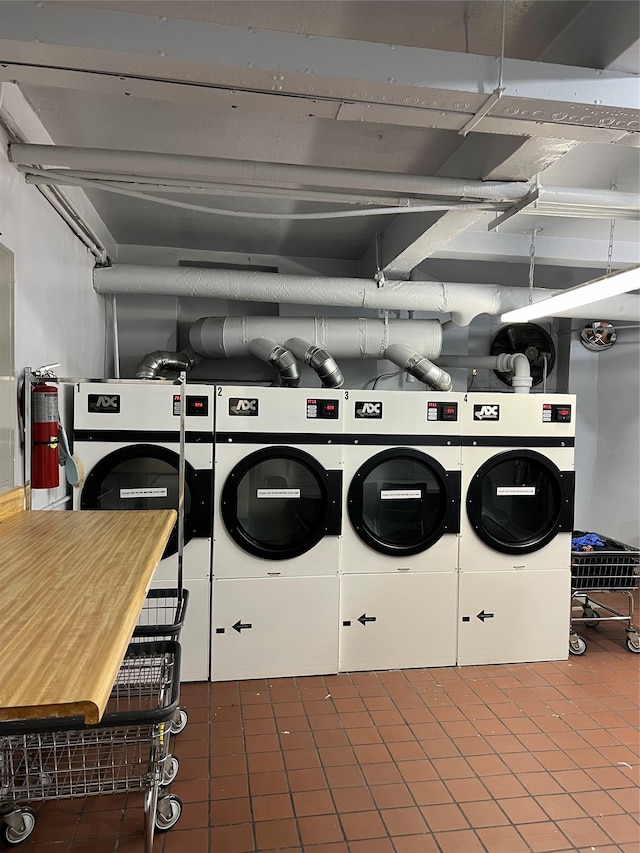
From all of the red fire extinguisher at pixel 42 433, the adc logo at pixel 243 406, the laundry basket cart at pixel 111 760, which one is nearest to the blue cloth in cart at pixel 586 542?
the adc logo at pixel 243 406

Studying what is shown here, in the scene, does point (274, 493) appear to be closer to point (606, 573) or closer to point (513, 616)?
point (513, 616)

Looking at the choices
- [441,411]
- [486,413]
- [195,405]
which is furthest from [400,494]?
[195,405]

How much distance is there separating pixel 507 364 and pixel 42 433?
3.59 meters

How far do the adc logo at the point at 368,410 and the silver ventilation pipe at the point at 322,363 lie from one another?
295 mm

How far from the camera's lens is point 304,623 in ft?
12.2

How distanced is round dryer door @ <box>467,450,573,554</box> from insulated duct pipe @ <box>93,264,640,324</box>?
1.22 metres

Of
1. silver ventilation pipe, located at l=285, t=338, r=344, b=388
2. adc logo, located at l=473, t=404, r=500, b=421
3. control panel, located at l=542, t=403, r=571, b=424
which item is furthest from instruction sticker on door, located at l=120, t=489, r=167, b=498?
control panel, located at l=542, t=403, r=571, b=424

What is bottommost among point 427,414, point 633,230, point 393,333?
point 427,414

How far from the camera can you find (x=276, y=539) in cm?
384

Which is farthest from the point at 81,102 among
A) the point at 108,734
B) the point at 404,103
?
the point at 108,734

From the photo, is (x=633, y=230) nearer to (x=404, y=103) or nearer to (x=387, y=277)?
(x=387, y=277)

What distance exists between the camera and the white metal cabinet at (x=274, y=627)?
363cm

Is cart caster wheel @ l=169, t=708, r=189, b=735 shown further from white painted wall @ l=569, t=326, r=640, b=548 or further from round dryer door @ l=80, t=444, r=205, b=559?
white painted wall @ l=569, t=326, r=640, b=548

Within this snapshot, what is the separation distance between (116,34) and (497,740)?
349 centimetres
